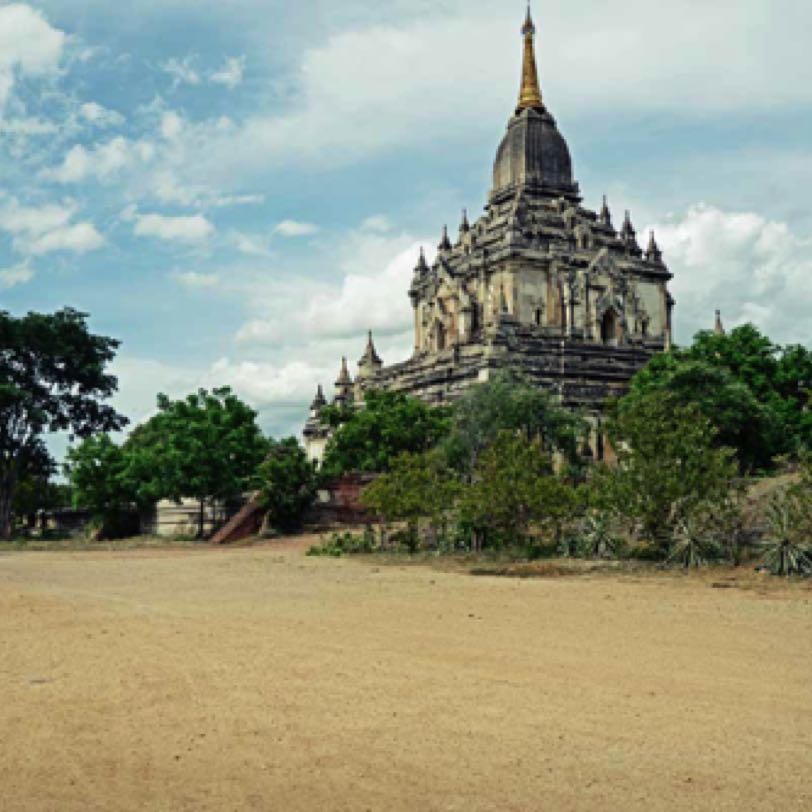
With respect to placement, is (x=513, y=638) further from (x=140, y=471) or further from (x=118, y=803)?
(x=140, y=471)

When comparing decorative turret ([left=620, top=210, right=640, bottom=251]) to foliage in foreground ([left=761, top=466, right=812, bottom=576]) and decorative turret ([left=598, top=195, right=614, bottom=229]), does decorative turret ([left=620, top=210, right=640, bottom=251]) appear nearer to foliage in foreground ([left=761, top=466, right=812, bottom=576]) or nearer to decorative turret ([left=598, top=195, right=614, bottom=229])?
decorative turret ([left=598, top=195, right=614, bottom=229])

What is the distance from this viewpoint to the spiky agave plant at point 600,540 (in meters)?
22.8

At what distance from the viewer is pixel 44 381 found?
1750 inches

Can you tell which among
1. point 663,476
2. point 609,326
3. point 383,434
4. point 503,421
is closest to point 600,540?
point 663,476

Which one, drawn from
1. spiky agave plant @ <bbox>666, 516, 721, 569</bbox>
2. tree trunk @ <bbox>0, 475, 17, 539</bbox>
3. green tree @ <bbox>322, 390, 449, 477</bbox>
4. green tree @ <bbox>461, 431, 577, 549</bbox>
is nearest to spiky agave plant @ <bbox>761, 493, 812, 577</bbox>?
spiky agave plant @ <bbox>666, 516, 721, 569</bbox>

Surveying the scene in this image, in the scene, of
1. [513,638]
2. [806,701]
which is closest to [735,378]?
[513,638]

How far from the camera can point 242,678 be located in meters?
9.16

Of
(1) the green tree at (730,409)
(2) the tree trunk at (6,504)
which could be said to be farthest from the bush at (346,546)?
(2) the tree trunk at (6,504)

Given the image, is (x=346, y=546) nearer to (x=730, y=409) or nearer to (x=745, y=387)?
(x=730, y=409)

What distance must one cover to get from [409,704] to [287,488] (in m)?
28.3

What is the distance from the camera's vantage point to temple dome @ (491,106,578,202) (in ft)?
180

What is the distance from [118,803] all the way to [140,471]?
1319 inches

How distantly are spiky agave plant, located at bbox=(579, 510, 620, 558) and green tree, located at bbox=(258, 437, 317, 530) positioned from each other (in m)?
15.1

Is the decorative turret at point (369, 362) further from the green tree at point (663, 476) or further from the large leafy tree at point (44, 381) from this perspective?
the green tree at point (663, 476)
